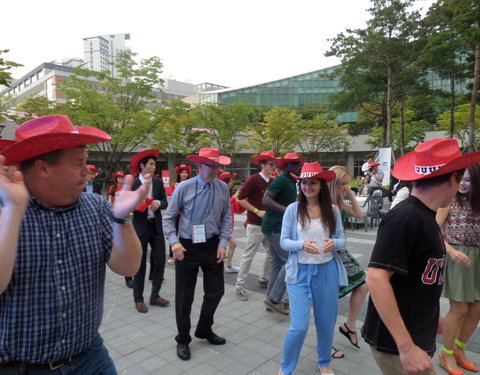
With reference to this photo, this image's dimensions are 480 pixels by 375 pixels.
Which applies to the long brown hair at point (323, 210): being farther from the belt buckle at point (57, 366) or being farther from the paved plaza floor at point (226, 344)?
the belt buckle at point (57, 366)

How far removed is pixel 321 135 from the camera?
38.4 metres

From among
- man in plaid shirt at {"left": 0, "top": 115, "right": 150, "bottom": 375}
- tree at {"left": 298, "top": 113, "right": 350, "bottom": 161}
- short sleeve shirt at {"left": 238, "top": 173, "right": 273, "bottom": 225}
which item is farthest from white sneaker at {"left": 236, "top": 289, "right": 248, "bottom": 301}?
tree at {"left": 298, "top": 113, "right": 350, "bottom": 161}

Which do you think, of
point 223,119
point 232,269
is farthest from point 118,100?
point 232,269

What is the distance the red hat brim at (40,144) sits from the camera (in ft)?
4.87

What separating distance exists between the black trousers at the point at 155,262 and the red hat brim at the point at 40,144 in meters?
3.70

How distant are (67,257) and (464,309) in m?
3.38

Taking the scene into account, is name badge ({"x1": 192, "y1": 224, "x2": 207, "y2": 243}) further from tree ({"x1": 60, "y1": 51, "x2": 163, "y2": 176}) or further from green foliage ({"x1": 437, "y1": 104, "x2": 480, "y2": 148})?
green foliage ({"x1": 437, "y1": 104, "x2": 480, "y2": 148})

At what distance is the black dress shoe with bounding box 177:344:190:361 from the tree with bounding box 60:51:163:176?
19861 millimetres

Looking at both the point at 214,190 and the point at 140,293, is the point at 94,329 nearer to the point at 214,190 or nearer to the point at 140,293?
the point at 214,190

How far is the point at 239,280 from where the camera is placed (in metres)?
5.55

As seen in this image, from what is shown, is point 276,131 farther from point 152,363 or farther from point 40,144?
point 40,144

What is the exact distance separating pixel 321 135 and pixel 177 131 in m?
17.5

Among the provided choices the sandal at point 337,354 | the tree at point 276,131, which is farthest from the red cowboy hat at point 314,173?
the tree at point 276,131

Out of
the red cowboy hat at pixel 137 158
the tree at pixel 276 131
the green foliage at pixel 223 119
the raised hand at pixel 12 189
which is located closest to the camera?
the raised hand at pixel 12 189
